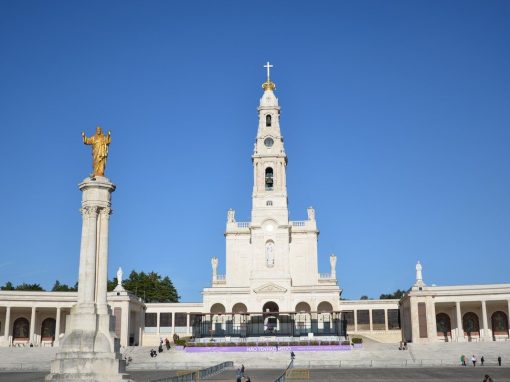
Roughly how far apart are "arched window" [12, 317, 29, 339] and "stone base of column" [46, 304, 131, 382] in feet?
166

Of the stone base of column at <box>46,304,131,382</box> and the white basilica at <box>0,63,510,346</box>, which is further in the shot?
the white basilica at <box>0,63,510,346</box>

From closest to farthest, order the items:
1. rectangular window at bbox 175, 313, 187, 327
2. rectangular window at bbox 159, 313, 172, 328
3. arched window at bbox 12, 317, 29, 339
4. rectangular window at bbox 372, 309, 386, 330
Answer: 1. arched window at bbox 12, 317, 29, 339
2. rectangular window at bbox 372, 309, 386, 330
3. rectangular window at bbox 175, 313, 187, 327
4. rectangular window at bbox 159, 313, 172, 328

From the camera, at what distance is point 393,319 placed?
86.4 meters

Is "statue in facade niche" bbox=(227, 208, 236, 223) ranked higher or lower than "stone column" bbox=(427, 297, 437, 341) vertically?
higher

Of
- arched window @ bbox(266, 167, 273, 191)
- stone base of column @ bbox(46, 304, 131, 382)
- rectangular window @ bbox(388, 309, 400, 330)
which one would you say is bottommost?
stone base of column @ bbox(46, 304, 131, 382)

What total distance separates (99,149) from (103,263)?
596cm

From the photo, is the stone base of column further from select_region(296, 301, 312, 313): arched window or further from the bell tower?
the bell tower

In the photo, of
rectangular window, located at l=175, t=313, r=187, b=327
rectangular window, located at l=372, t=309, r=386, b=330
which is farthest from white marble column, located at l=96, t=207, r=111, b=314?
rectangular window, located at l=372, t=309, r=386, b=330

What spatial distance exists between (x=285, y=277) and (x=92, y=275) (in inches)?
2120

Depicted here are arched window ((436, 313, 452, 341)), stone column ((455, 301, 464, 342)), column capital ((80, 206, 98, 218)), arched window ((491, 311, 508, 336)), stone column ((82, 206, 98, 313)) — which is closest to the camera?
stone column ((82, 206, 98, 313))

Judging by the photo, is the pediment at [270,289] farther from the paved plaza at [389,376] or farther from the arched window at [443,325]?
the paved plaza at [389,376]

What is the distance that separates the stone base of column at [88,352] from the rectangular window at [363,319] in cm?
5859

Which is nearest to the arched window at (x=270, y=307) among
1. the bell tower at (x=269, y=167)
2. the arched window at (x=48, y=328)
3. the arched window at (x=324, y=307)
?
the arched window at (x=324, y=307)

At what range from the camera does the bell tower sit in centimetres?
8806
